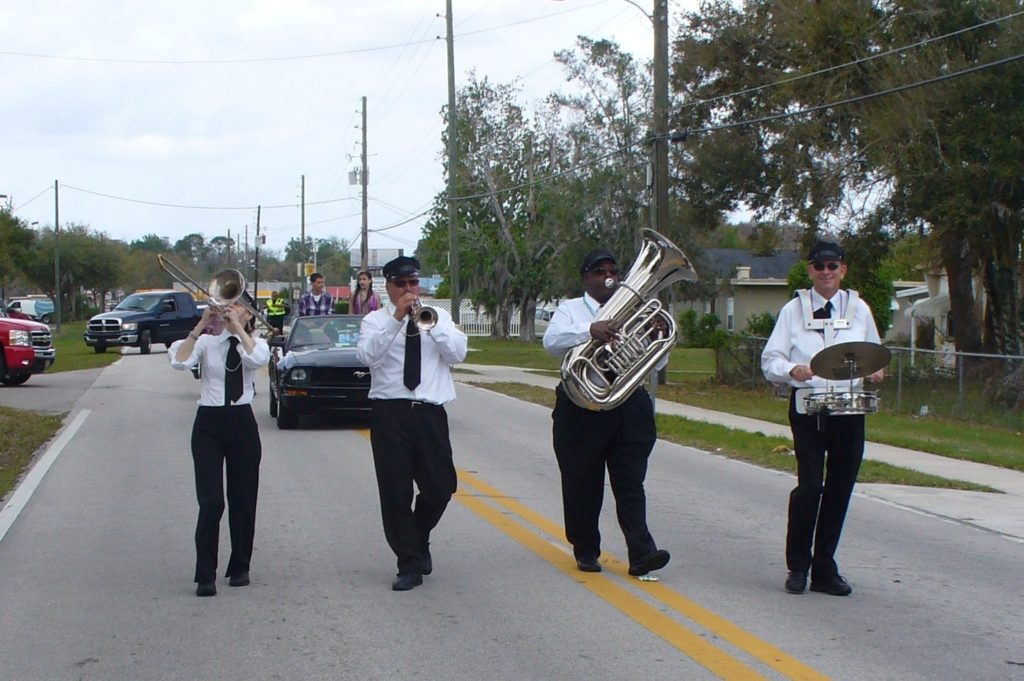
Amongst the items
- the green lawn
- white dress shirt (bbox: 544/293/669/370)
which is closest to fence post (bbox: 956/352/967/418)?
the green lawn

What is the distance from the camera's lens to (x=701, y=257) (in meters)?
52.9

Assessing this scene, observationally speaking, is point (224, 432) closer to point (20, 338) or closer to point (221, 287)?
point (221, 287)

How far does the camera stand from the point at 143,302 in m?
38.2

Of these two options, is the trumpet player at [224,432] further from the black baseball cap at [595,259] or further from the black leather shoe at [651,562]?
the black leather shoe at [651,562]

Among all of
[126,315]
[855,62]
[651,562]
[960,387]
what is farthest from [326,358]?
[126,315]

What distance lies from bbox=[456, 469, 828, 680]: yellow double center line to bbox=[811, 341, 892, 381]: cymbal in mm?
1449

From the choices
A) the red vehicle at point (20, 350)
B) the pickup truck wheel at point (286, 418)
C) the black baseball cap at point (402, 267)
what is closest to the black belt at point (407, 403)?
the black baseball cap at point (402, 267)

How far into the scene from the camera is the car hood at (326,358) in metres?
15.5

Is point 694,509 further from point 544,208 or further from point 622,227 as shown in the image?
point 544,208

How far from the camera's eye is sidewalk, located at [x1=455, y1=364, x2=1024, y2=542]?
10711 millimetres

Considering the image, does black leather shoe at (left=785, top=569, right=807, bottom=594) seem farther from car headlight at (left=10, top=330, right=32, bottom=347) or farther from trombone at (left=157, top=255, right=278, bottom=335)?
car headlight at (left=10, top=330, right=32, bottom=347)

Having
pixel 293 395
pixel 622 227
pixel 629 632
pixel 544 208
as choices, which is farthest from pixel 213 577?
pixel 544 208

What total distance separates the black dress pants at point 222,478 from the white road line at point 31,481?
2630 mm

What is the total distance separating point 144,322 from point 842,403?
32.6 metres
